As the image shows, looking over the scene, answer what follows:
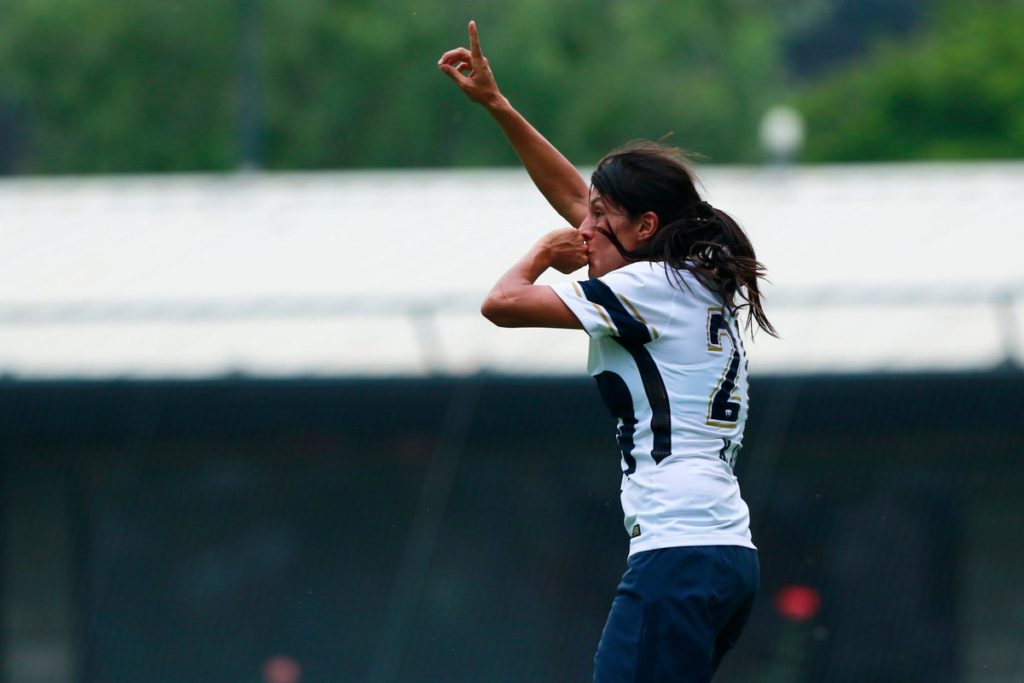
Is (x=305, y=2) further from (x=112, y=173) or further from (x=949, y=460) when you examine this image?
(x=949, y=460)

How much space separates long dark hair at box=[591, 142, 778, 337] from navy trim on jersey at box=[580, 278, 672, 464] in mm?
190

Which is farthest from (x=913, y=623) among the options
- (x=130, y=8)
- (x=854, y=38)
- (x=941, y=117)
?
(x=854, y=38)

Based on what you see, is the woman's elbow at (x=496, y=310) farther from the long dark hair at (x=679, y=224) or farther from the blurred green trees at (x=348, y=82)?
the blurred green trees at (x=348, y=82)

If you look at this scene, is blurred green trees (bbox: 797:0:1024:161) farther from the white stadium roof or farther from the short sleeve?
the short sleeve

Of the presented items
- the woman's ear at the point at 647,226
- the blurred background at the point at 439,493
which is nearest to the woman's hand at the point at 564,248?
the woman's ear at the point at 647,226

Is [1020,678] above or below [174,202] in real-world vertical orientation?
above

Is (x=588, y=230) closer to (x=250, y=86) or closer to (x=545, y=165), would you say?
(x=545, y=165)

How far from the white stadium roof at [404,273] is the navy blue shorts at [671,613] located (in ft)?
5.27

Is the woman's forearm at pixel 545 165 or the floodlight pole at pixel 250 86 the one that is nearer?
the woman's forearm at pixel 545 165

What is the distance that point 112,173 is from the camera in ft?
103

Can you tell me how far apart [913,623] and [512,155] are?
2357 cm

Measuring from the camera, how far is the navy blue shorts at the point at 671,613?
335cm

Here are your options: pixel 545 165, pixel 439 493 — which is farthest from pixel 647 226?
pixel 439 493

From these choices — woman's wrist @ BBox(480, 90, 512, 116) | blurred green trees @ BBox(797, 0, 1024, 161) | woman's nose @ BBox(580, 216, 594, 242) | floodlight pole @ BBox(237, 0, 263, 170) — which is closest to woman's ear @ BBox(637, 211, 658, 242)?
woman's nose @ BBox(580, 216, 594, 242)
